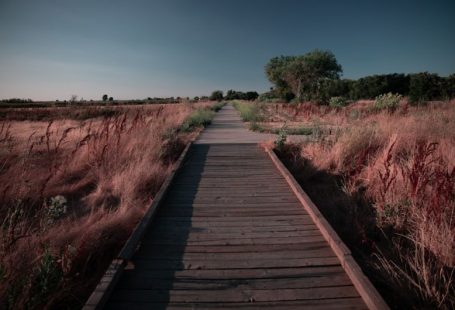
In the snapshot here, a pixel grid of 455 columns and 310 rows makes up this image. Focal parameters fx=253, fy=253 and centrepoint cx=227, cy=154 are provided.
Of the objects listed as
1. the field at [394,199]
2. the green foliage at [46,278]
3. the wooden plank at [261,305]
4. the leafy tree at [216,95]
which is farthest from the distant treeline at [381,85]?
the leafy tree at [216,95]

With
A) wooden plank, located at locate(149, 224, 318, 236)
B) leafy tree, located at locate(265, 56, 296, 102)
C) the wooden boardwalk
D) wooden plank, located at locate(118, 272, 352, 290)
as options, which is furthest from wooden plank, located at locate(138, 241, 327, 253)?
leafy tree, located at locate(265, 56, 296, 102)

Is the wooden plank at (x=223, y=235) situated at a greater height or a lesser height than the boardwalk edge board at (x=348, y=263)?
lesser

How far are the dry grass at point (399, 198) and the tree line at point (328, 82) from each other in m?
26.5

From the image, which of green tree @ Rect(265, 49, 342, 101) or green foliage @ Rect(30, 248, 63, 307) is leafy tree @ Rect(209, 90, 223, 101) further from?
green foliage @ Rect(30, 248, 63, 307)

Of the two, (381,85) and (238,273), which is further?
(381,85)

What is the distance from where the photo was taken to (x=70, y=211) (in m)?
4.51

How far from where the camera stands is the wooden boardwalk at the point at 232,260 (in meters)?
2.28

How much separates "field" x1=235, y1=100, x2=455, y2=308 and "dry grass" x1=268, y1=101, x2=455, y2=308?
0.03 feet

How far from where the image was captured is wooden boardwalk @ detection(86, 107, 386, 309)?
2281 millimetres

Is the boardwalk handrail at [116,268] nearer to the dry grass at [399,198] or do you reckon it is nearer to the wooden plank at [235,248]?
the wooden plank at [235,248]

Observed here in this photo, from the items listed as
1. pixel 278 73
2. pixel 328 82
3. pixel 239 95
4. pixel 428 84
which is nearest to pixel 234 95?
pixel 239 95

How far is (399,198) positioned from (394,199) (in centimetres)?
7

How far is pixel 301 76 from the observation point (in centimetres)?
4881

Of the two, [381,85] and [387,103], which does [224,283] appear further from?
[381,85]
